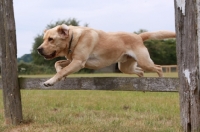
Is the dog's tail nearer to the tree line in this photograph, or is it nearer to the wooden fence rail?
the wooden fence rail

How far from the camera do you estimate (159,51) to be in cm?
4972

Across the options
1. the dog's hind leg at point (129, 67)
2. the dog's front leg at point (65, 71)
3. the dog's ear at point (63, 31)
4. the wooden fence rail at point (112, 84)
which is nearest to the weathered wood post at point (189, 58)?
the wooden fence rail at point (112, 84)

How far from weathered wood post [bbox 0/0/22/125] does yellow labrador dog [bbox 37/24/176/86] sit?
1.49 ft

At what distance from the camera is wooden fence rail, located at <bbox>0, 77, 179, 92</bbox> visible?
445 centimetres

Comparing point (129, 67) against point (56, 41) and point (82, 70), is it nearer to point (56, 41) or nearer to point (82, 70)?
point (56, 41)

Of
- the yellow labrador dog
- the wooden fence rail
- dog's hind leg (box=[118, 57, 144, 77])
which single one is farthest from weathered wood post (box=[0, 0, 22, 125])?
dog's hind leg (box=[118, 57, 144, 77])

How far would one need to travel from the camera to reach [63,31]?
215 inches

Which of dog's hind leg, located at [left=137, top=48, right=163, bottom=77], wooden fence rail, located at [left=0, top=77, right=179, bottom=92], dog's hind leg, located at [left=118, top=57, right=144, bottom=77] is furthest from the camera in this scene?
dog's hind leg, located at [left=118, top=57, right=144, bottom=77]

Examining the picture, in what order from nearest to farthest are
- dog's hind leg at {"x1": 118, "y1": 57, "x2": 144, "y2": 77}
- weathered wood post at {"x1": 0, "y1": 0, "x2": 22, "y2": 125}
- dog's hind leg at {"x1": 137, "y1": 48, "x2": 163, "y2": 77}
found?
1. weathered wood post at {"x1": 0, "y1": 0, "x2": 22, "y2": 125}
2. dog's hind leg at {"x1": 137, "y1": 48, "x2": 163, "y2": 77}
3. dog's hind leg at {"x1": 118, "y1": 57, "x2": 144, "y2": 77}

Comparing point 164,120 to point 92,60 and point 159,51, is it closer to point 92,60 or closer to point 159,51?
point 92,60

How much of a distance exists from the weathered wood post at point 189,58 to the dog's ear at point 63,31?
1.97 m

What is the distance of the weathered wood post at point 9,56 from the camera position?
17.7 feet

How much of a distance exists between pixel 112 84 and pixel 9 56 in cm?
166

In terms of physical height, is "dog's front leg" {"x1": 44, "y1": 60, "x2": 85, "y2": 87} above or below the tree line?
above
